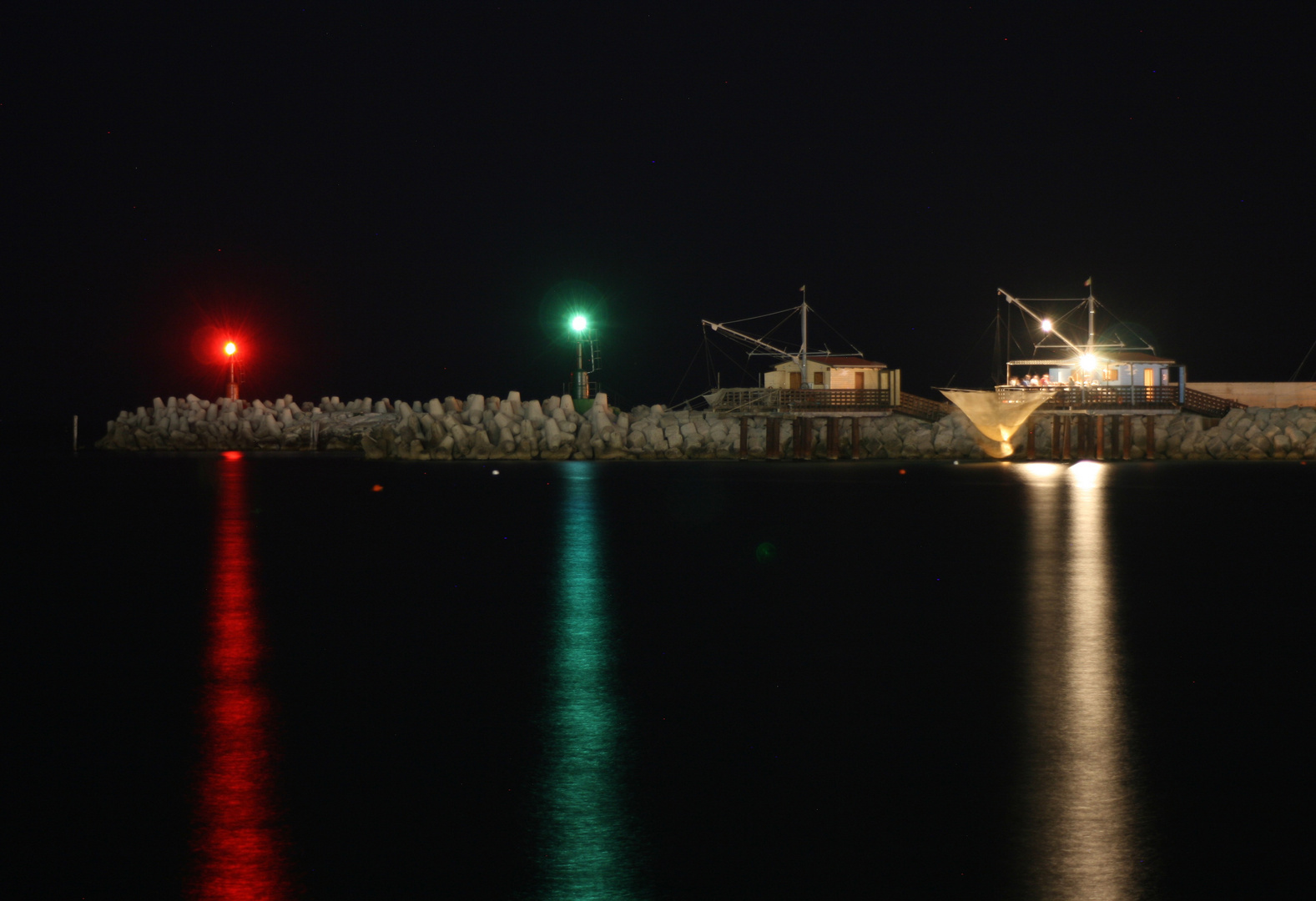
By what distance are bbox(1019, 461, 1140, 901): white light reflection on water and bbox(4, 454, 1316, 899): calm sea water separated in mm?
38

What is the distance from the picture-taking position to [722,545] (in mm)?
26609

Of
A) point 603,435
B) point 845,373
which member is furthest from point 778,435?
point 603,435

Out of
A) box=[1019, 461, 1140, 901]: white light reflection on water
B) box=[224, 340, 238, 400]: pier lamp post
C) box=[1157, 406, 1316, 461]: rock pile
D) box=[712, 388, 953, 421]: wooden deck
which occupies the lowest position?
box=[1019, 461, 1140, 901]: white light reflection on water

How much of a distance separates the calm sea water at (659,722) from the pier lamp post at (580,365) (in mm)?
62772

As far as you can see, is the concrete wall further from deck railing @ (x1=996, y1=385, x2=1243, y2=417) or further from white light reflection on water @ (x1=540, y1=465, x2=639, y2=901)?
white light reflection on water @ (x1=540, y1=465, x2=639, y2=901)

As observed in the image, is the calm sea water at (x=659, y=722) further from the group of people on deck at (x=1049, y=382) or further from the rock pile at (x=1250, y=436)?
the rock pile at (x=1250, y=436)

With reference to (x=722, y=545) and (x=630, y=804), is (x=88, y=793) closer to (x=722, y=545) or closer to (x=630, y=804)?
(x=630, y=804)

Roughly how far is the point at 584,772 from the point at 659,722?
5.27 feet

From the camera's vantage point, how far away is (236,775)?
8.73 meters

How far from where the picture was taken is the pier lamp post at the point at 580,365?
87938 millimetres

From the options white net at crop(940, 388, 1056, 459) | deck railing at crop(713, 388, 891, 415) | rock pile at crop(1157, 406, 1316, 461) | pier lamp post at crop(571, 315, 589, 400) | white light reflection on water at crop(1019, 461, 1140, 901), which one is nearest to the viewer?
white light reflection on water at crop(1019, 461, 1140, 901)

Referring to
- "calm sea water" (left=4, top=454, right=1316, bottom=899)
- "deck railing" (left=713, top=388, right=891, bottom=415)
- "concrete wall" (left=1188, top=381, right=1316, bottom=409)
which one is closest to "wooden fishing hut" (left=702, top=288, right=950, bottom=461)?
"deck railing" (left=713, top=388, right=891, bottom=415)

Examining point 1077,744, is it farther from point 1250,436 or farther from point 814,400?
point 1250,436

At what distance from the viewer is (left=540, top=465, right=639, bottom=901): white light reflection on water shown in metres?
6.81
